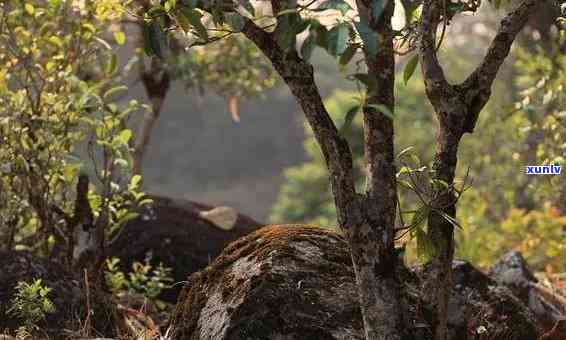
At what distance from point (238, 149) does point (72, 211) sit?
33757mm

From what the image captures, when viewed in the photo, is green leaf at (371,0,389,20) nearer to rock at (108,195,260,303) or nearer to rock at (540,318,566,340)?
rock at (540,318,566,340)

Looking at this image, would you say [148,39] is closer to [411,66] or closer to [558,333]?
[411,66]

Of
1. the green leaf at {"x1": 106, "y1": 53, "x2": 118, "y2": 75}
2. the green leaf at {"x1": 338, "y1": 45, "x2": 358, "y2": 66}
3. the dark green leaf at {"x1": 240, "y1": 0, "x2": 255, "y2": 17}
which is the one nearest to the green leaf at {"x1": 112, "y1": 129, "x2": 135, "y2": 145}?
the green leaf at {"x1": 106, "y1": 53, "x2": 118, "y2": 75}

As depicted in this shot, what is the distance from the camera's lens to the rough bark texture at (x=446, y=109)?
406 centimetres

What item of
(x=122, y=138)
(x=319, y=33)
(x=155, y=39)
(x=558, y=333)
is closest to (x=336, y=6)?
(x=319, y=33)

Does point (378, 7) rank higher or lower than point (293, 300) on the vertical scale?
higher

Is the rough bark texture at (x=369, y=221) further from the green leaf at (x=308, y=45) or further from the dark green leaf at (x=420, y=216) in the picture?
the green leaf at (x=308, y=45)

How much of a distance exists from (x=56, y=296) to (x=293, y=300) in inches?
Answer: 79.3

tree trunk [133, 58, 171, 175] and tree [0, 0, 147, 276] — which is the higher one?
tree trunk [133, 58, 171, 175]

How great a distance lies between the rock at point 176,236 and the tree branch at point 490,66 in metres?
4.05

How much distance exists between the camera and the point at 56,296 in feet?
18.8

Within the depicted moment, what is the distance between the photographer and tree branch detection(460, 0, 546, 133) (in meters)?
4.11

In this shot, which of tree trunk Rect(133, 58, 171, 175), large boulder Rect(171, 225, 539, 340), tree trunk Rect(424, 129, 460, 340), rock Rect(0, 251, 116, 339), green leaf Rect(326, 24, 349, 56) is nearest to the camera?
green leaf Rect(326, 24, 349, 56)

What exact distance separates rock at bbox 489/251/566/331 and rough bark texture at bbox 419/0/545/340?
2719 millimetres
